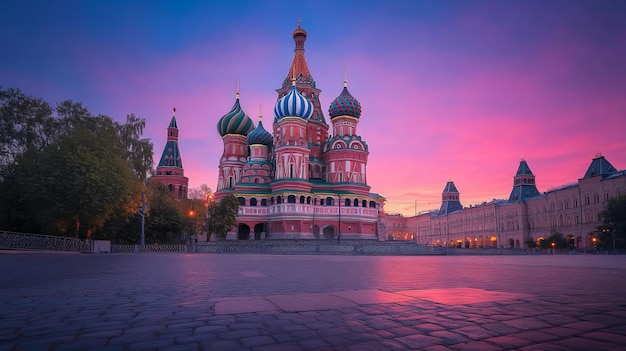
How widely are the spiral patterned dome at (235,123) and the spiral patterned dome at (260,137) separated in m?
3.51

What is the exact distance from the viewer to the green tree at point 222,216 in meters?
47.0

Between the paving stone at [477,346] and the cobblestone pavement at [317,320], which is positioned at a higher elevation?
the paving stone at [477,346]

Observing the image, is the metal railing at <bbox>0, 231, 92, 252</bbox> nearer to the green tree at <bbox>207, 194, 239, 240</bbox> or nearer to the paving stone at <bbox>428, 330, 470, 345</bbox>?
the green tree at <bbox>207, 194, 239, 240</bbox>

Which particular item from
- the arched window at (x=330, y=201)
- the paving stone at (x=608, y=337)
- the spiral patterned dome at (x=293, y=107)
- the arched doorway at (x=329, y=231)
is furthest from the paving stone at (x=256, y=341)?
the spiral patterned dome at (x=293, y=107)

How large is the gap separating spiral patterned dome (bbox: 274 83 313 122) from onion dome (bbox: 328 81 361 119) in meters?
5.56

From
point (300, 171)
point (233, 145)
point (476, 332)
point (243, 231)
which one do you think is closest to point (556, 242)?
point (300, 171)

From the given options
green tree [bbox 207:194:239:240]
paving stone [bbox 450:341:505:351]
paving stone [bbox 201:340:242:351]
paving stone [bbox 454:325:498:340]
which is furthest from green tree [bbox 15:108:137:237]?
paving stone [bbox 450:341:505:351]

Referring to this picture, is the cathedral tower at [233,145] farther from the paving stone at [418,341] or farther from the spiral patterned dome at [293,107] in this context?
the paving stone at [418,341]

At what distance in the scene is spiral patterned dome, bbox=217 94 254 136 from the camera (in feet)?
225

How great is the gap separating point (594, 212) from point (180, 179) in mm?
76753

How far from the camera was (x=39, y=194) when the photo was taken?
91.7ft

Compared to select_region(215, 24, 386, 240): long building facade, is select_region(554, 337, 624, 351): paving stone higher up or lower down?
lower down

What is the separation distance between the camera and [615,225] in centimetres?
5094

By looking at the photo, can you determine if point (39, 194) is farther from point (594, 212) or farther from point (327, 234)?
point (594, 212)
